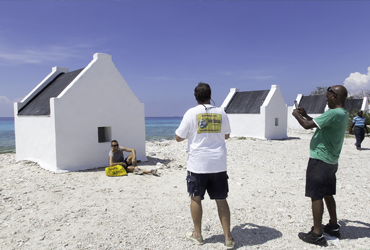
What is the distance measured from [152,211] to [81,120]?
5122mm

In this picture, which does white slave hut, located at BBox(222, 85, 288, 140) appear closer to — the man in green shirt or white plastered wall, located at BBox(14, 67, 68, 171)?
white plastered wall, located at BBox(14, 67, 68, 171)

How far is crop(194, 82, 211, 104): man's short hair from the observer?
142 inches

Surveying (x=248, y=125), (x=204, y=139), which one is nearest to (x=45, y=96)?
(x=204, y=139)

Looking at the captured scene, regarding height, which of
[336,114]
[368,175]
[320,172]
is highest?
[336,114]

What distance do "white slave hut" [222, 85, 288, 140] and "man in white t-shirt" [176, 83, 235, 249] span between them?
16531mm

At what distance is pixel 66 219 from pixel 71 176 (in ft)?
11.4

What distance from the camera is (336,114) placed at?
3441 mm

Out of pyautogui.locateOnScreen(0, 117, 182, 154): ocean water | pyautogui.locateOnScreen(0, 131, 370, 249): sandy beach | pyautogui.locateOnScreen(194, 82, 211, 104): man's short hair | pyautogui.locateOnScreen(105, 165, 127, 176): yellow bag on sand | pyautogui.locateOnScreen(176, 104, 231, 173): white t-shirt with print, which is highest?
pyautogui.locateOnScreen(194, 82, 211, 104): man's short hair

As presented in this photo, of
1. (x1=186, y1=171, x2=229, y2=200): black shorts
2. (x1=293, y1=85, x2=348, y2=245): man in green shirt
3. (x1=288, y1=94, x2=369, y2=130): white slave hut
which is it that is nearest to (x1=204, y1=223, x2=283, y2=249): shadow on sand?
(x1=293, y1=85, x2=348, y2=245): man in green shirt

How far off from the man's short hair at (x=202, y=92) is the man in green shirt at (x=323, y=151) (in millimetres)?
1332

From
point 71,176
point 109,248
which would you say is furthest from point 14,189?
point 109,248

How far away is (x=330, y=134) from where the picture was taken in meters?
3.52

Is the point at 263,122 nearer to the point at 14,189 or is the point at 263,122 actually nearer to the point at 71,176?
the point at 71,176

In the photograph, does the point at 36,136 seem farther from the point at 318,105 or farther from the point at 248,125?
the point at 318,105
